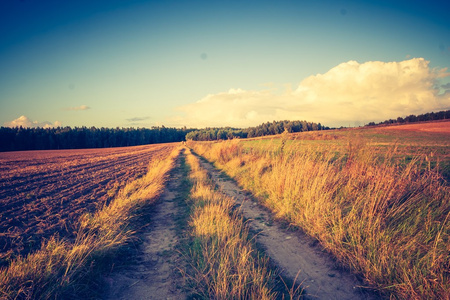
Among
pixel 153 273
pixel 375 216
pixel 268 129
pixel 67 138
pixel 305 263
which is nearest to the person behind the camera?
pixel 153 273

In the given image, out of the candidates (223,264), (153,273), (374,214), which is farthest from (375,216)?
(153,273)

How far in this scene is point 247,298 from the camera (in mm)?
2551

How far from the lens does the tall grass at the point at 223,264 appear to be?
2.54 m

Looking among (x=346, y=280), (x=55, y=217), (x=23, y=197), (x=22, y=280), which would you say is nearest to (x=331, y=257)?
(x=346, y=280)

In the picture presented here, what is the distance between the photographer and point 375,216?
4027 millimetres

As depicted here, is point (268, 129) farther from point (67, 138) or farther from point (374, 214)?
point (67, 138)

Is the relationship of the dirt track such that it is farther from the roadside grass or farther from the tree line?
the tree line

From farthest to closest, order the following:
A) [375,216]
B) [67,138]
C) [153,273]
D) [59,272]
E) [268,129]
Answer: [67,138]
[268,129]
[375,216]
[153,273]
[59,272]

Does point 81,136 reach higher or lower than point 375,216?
higher

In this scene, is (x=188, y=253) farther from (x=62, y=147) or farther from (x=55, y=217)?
(x=62, y=147)

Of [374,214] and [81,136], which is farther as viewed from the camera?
[81,136]

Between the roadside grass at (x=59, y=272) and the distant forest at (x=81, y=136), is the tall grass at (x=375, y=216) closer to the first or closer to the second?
the roadside grass at (x=59, y=272)

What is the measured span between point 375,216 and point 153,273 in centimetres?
461

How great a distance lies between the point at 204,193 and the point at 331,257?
4.45 m
